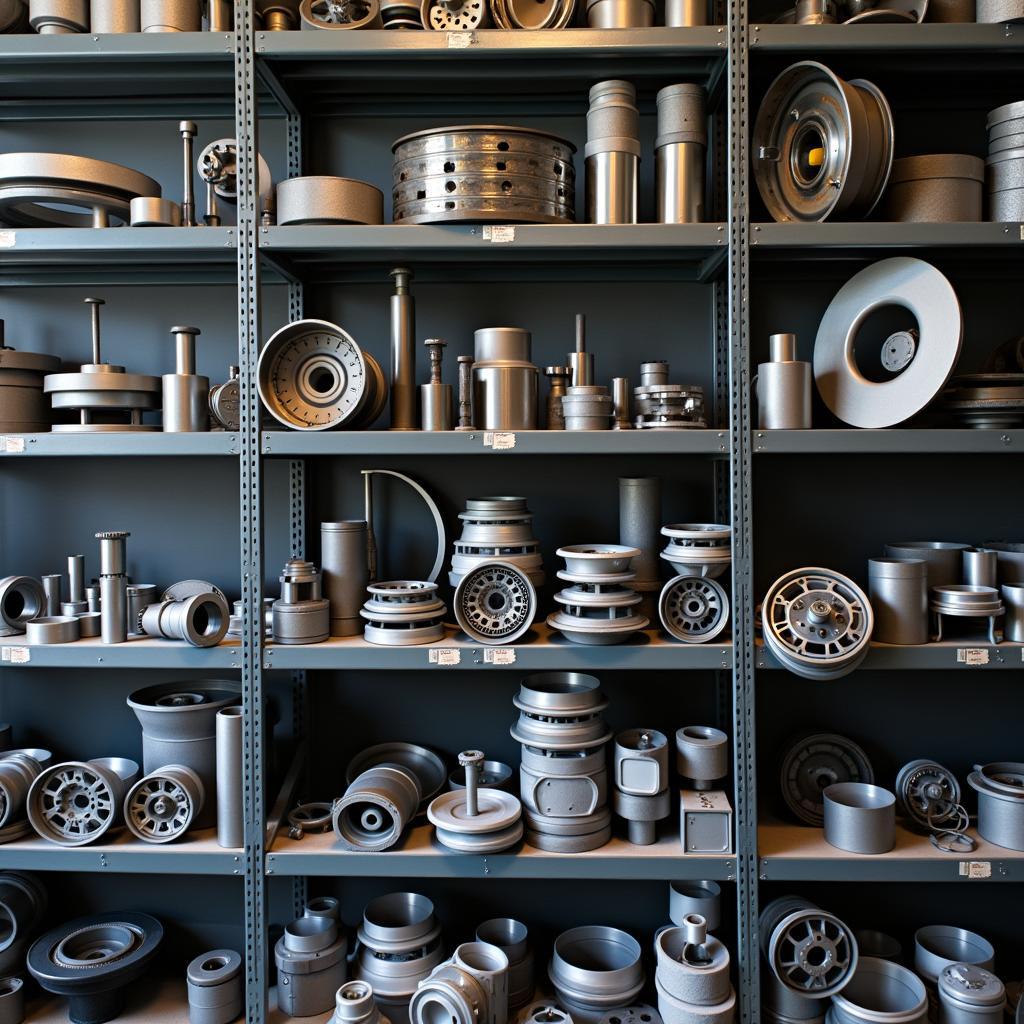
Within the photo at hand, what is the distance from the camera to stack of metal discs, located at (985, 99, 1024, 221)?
218 cm

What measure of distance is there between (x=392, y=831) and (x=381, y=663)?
45 centimetres

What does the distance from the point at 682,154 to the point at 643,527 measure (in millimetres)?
1055

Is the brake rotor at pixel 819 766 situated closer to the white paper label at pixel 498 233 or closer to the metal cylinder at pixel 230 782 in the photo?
the metal cylinder at pixel 230 782

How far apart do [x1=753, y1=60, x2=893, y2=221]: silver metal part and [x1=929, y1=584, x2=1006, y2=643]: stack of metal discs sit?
3.48ft

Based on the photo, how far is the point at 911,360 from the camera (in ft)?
7.36

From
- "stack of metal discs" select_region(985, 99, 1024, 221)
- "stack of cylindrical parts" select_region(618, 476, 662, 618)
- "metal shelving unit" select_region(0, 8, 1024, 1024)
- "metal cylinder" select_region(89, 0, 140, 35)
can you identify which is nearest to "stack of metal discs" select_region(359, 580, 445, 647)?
"metal shelving unit" select_region(0, 8, 1024, 1024)

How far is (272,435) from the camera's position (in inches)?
85.7

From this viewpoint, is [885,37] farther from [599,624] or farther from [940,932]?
[940,932]

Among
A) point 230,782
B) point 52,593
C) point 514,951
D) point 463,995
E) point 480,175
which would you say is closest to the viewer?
point 463,995

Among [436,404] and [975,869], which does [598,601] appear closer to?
[436,404]

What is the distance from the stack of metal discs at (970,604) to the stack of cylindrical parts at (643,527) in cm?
76

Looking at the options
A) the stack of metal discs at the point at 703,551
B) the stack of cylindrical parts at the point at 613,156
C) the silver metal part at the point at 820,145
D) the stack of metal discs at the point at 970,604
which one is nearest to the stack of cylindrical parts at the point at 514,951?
the stack of metal discs at the point at 703,551

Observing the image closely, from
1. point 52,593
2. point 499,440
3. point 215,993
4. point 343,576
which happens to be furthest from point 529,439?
point 215,993

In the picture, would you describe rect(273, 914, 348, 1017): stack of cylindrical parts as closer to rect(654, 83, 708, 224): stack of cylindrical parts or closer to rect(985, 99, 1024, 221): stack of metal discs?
rect(654, 83, 708, 224): stack of cylindrical parts
